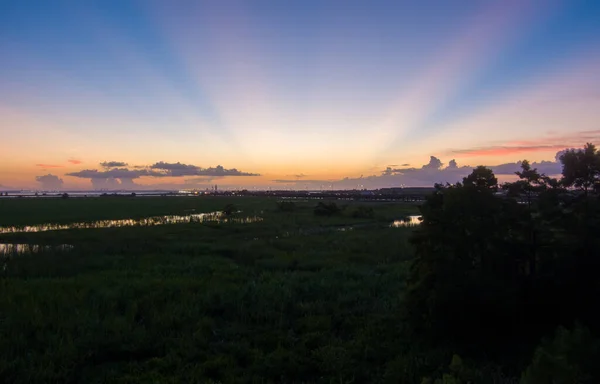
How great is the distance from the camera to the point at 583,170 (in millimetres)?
8383

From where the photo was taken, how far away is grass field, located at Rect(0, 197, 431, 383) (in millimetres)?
8258

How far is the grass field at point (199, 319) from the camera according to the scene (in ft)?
27.1

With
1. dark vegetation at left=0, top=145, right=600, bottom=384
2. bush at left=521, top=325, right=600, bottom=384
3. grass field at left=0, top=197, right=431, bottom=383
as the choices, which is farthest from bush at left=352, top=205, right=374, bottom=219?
bush at left=521, top=325, right=600, bottom=384

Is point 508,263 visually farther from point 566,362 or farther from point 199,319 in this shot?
point 199,319

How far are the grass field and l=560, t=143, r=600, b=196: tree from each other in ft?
17.0

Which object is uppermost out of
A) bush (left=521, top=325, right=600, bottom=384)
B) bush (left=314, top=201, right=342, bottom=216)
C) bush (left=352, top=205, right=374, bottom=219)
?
bush (left=521, top=325, right=600, bottom=384)

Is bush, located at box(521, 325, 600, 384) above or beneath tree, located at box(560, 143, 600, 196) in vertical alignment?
beneath

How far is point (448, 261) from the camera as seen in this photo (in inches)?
337

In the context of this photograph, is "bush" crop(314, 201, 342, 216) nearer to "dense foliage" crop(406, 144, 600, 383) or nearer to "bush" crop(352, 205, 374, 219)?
"bush" crop(352, 205, 374, 219)

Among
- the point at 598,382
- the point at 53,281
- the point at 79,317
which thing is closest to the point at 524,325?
the point at 598,382

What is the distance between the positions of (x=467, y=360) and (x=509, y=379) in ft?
3.52

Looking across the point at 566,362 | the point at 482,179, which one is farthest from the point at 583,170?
the point at 566,362

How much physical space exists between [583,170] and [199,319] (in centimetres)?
1024

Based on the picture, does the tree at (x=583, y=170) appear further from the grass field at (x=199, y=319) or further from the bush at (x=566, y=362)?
the grass field at (x=199, y=319)
